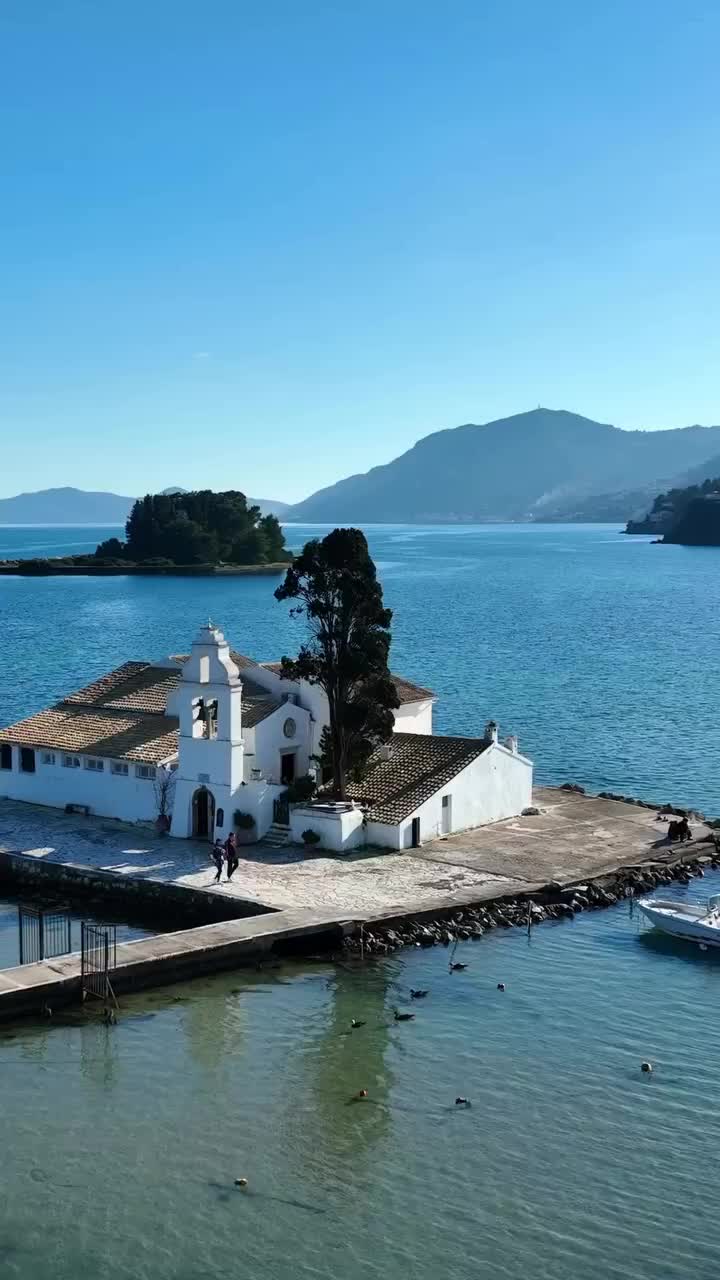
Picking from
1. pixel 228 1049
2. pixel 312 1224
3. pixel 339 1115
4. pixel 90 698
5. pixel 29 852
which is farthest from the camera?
pixel 90 698

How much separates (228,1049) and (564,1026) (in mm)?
6671

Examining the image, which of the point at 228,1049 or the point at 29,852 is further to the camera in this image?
the point at 29,852

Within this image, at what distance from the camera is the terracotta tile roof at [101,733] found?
131 feet

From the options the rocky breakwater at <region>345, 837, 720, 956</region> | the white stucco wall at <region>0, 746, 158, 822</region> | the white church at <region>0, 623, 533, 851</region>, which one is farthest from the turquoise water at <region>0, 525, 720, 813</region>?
the white stucco wall at <region>0, 746, 158, 822</region>

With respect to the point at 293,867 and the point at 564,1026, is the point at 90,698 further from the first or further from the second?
the point at 564,1026

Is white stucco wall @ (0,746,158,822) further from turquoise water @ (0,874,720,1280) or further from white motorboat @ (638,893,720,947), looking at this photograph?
white motorboat @ (638,893,720,947)

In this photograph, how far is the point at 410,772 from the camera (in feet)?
127

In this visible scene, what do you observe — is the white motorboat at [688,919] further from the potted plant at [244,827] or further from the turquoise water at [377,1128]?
the potted plant at [244,827]

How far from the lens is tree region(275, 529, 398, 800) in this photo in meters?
38.0

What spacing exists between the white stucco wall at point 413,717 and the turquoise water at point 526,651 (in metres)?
9.83

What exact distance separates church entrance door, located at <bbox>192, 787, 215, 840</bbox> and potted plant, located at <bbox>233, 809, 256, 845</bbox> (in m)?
0.83

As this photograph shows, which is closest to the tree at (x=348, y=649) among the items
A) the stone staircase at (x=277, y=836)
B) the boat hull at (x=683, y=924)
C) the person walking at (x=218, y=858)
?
the stone staircase at (x=277, y=836)

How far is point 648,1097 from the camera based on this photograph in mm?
22984

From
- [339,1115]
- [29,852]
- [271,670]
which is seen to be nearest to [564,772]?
[271,670]
